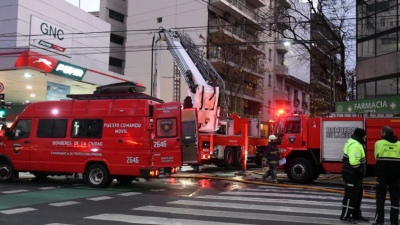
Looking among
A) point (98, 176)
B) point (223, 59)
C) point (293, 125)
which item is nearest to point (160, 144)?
point (98, 176)

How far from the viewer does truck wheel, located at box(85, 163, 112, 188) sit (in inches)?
498

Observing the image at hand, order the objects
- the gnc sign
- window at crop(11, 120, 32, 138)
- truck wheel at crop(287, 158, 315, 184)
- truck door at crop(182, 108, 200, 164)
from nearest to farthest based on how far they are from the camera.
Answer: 1. window at crop(11, 120, 32, 138)
2. truck wheel at crop(287, 158, 315, 184)
3. truck door at crop(182, 108, 200, 164)
4. the gnc sign

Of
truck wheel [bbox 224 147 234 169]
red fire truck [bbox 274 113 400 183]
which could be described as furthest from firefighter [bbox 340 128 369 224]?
truck wheel [bbox 224 147 234 169]

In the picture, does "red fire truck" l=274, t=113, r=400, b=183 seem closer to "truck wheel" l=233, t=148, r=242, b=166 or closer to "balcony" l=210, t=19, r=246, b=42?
"truck wheel" l=233, t=148, r=242, b=166

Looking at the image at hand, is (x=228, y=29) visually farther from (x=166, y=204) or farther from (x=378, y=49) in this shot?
(x=166, y=204)

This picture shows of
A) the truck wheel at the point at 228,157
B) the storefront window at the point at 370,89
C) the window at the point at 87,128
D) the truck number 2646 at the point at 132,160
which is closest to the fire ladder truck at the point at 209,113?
the truck wheel at the point at 228,157

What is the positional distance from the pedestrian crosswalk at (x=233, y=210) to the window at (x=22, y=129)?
450cm

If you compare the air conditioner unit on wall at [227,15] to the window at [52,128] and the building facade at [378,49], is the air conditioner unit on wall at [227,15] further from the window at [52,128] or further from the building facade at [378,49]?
the window at [52,128]

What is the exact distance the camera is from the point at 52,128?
13578 mm

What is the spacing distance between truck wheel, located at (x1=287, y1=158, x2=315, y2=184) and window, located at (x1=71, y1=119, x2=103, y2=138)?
23.2 feet

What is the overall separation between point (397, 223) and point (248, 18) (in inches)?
1569

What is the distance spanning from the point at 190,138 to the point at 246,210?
288 inches

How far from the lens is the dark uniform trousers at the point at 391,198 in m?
7.40

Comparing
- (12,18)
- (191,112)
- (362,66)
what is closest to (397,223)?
(191,112)
